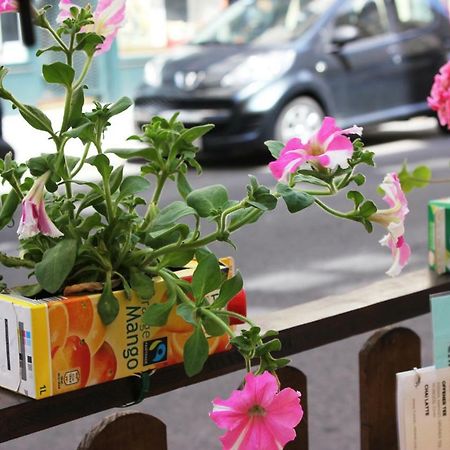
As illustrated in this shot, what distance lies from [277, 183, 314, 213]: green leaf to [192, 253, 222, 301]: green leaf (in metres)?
0.09

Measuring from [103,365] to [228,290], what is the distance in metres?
0.14

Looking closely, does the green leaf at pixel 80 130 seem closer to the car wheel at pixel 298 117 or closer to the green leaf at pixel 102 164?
the green leaf at pixel 102 164

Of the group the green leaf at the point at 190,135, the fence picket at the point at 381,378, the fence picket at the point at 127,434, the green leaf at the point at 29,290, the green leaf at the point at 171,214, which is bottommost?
the fence picket at the point at 381,378

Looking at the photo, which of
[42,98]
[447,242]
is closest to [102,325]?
[447,242]

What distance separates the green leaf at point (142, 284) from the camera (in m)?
1.04

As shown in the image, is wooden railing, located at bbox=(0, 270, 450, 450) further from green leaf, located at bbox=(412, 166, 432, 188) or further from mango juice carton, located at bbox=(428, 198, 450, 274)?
green leaf, located at bbox=(412, 166, 432, 188)

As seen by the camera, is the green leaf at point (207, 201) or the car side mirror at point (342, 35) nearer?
the green leaf at point (207, 201)

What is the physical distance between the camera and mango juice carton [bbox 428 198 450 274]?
5.05 feet

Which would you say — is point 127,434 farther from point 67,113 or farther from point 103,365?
point 67,113

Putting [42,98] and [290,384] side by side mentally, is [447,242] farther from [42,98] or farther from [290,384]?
[42,98]

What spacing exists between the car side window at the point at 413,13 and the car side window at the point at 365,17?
17 centimetres

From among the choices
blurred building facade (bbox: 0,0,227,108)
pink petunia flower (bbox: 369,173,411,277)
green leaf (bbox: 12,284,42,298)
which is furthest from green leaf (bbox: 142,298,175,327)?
blurred building facade (bbox: 0,0,227,108)

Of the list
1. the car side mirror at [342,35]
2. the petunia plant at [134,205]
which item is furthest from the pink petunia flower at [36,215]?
the car side mirror at [342,35]

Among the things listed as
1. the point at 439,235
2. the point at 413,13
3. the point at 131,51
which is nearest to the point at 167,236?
the point at 439,235
